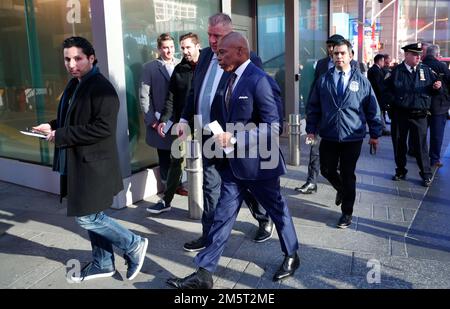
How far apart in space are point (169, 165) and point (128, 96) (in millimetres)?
985

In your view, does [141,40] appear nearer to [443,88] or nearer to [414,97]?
[414,97]

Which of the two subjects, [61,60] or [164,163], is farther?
[61,60]

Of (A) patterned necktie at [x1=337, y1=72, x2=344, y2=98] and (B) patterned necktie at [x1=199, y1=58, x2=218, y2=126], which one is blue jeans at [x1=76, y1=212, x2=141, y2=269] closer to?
(B) patterned necktie at [x1=199, y1=58, x2=218, y2=126]

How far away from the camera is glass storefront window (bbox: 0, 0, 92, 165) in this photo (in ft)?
19.0

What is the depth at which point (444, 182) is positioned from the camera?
259 inches

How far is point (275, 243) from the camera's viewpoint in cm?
433

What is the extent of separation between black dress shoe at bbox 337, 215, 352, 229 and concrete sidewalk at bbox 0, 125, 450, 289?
85mm

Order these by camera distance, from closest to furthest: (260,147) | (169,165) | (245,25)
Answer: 1. (260,147)
2. (169,165)
3. (245,25)

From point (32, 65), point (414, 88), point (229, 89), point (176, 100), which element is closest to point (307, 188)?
point (414, 88)

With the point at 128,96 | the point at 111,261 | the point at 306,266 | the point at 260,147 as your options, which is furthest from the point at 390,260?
the point at 128,96

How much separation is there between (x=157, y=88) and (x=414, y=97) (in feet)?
11.5

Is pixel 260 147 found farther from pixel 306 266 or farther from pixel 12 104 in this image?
pixel 12 104

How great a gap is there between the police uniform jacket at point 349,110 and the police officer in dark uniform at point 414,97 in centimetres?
185

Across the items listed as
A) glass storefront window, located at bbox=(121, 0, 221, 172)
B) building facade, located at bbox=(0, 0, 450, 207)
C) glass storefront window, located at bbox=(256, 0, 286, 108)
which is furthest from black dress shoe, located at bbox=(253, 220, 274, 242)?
glass storefront window, located at bbox=(256, 0, 286, 108)
